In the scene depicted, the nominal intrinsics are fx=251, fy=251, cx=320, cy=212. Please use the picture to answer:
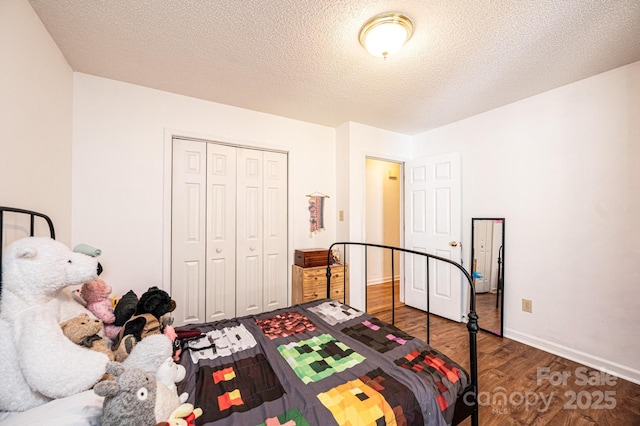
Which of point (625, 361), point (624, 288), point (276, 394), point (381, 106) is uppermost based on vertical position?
point (381, 106)

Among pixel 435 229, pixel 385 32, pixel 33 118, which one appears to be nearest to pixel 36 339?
pixel 33 118

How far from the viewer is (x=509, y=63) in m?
1.95

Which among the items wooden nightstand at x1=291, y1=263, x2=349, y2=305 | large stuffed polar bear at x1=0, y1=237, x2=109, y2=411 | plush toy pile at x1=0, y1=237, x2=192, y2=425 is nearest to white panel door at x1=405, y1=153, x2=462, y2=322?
wooden nightstand at x1=291, y1=263, x2=349, y2=305

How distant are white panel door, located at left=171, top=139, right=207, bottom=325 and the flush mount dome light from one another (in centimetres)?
186

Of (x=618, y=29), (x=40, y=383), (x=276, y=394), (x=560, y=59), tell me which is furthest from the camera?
(x=560, y=59)

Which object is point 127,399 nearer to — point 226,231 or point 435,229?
point 226,231

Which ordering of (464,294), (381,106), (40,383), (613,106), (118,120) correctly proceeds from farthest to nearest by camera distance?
(464,294)
(381,106)
(118,120)
(613,106)
(40,383)

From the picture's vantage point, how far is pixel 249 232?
2828mm

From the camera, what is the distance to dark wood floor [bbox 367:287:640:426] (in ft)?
5.19

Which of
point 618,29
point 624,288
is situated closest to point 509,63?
point 618,29

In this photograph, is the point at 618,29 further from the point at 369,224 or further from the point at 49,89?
the point at 49,89

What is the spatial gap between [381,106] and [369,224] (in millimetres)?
2296

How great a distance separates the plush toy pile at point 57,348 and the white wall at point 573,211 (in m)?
3.02

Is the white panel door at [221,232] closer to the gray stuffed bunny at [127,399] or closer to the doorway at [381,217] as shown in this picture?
the gray stuffed bunny at [127,399]
